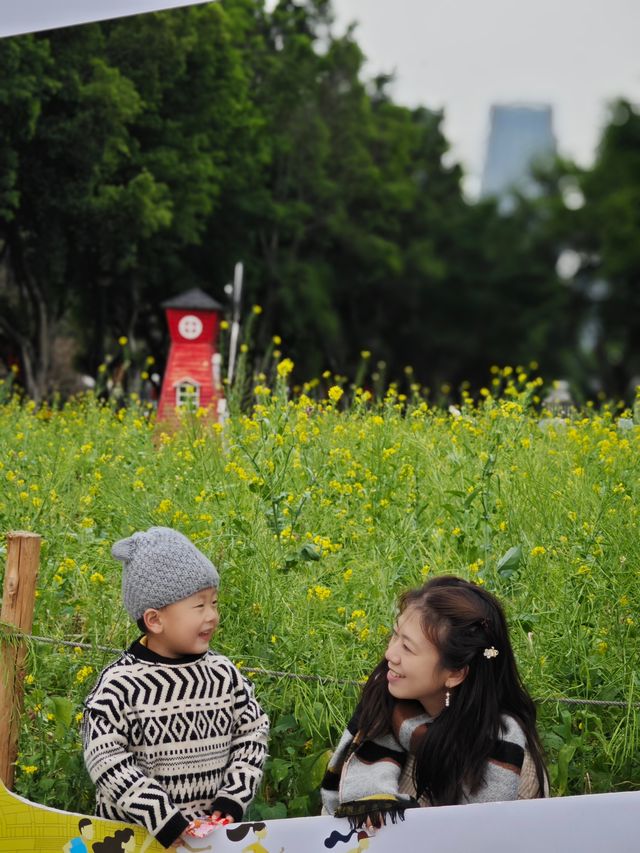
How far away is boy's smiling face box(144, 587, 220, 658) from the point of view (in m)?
2.57

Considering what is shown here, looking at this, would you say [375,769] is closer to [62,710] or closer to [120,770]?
[120,770]

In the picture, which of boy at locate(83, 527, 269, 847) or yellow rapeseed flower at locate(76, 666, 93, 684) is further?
yellow rapeseed flower at locate(76, 666, 93, 684)

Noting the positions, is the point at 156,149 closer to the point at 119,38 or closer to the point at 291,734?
the point at 119,38

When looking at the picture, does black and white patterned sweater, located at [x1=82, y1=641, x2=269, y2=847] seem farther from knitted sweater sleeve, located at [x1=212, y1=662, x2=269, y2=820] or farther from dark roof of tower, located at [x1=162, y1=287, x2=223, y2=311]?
dark roof of tower, located at [x1=162, y1=287, x2=223, y2=311]

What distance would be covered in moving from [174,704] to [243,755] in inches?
7.7

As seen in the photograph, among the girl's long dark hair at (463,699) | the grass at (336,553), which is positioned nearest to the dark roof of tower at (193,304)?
the grass at (336,553)

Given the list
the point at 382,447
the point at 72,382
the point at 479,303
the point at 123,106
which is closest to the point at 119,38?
the point at 123,106

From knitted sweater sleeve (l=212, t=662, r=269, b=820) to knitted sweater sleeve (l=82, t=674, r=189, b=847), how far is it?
0.13 m

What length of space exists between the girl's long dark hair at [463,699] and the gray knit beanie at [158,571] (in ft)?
1.54

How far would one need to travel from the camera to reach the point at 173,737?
2.56m

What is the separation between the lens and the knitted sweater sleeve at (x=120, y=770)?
2.42 meters

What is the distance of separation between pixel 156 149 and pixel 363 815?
54.2 feet

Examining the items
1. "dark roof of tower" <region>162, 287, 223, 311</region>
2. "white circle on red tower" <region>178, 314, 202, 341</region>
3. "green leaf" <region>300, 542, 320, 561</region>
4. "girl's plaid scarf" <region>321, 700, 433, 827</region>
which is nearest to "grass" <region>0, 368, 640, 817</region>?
"green leaf" <region>300, 542, 320, 561</region>

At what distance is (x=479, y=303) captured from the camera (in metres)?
28.0
